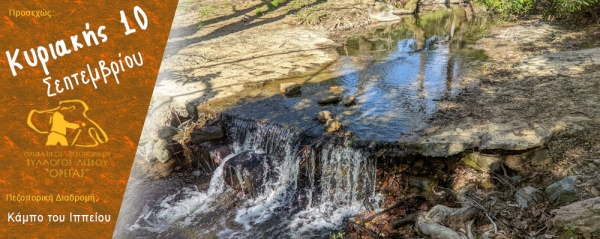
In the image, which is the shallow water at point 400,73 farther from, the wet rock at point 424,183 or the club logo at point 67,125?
the club logo at point 67,125

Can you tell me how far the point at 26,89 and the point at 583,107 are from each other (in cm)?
646

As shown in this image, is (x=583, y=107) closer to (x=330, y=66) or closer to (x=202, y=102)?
(x=330, y=66)

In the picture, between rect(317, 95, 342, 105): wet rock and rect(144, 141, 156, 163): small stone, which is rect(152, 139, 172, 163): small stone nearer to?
rect(144, 141, 156, 163): small stone

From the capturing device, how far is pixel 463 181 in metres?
4.51

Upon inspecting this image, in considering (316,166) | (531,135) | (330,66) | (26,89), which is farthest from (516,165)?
(26,89)

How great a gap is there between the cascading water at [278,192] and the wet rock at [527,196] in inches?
65.0

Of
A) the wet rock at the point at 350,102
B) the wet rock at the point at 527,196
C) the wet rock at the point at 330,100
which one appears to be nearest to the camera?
the wet rock at the point at 527,196

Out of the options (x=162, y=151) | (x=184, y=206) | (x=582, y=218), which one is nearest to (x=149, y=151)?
(x=162, y=151)

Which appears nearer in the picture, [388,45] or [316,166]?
[316,166]

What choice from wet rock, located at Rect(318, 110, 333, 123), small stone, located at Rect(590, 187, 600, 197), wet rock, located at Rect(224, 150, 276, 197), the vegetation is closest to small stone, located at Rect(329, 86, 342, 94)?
wet rock, located at Rect(318, 110, 333, 123)

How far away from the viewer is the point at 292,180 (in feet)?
17.9

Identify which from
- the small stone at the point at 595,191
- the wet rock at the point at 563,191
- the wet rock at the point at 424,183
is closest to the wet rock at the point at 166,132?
the wet rock at the point at 424,183

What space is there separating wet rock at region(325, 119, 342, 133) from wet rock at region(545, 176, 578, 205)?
2.52 m

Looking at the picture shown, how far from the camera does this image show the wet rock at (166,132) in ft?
21.7
